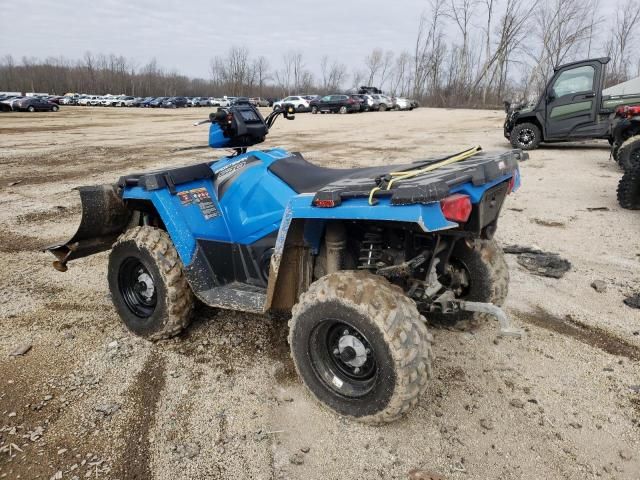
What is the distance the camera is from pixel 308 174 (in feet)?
10.2

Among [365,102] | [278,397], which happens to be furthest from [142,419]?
[365,102]

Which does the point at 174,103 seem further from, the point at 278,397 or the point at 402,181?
the point at 402,181

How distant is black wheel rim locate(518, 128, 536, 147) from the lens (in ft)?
42.1

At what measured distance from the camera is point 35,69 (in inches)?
4001

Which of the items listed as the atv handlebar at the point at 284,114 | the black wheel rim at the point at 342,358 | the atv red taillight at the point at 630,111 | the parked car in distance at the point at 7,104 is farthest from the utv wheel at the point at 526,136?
the parked car in distance at the point at 7,104

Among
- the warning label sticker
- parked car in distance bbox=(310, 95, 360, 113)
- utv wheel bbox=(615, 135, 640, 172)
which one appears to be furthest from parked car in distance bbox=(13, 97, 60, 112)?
the warning label sticker

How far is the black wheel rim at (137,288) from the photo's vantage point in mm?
3562

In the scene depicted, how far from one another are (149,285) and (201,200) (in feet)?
2.52

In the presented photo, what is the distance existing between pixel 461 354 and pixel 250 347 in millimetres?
1455

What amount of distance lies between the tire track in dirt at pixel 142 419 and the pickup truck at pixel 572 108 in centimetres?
1173

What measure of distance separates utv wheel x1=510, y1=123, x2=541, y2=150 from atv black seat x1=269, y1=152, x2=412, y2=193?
11201mm

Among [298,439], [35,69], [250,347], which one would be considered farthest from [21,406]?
[35,69]

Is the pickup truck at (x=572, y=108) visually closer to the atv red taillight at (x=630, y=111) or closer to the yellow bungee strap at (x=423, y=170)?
the atv red taillight at (x=630, y=111)

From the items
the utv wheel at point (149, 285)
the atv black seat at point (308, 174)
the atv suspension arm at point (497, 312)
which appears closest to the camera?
the atv suspension arm at point (497, 312)
